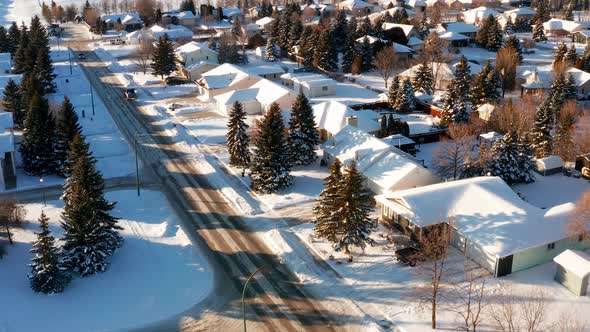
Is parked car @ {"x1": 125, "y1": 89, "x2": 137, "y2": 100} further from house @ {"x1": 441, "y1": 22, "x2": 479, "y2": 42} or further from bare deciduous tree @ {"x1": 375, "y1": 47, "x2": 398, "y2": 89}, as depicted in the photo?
house @ {"x1": 441, "y1": 22, "x2": 479, "y2": 42}

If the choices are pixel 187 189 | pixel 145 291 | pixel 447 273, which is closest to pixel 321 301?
pixel 447 273

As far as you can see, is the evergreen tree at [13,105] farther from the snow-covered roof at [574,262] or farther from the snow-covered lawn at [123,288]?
the snow-covered roof at [574,262]

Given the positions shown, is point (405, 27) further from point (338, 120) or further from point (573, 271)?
point (573, 271)

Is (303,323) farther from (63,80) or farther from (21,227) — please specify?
(63,80)

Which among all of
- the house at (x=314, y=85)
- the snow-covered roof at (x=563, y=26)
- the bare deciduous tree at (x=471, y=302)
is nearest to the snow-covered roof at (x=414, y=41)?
the snow-covered roof at (x=563, y=26)

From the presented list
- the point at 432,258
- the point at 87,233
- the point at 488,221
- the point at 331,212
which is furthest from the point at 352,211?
the point at 87,233

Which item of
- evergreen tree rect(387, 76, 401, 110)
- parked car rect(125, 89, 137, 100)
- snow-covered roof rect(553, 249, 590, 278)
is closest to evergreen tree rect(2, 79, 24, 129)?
parked car rect(125, 89, 137, 100)

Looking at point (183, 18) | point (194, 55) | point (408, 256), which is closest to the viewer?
point (408, 256)
